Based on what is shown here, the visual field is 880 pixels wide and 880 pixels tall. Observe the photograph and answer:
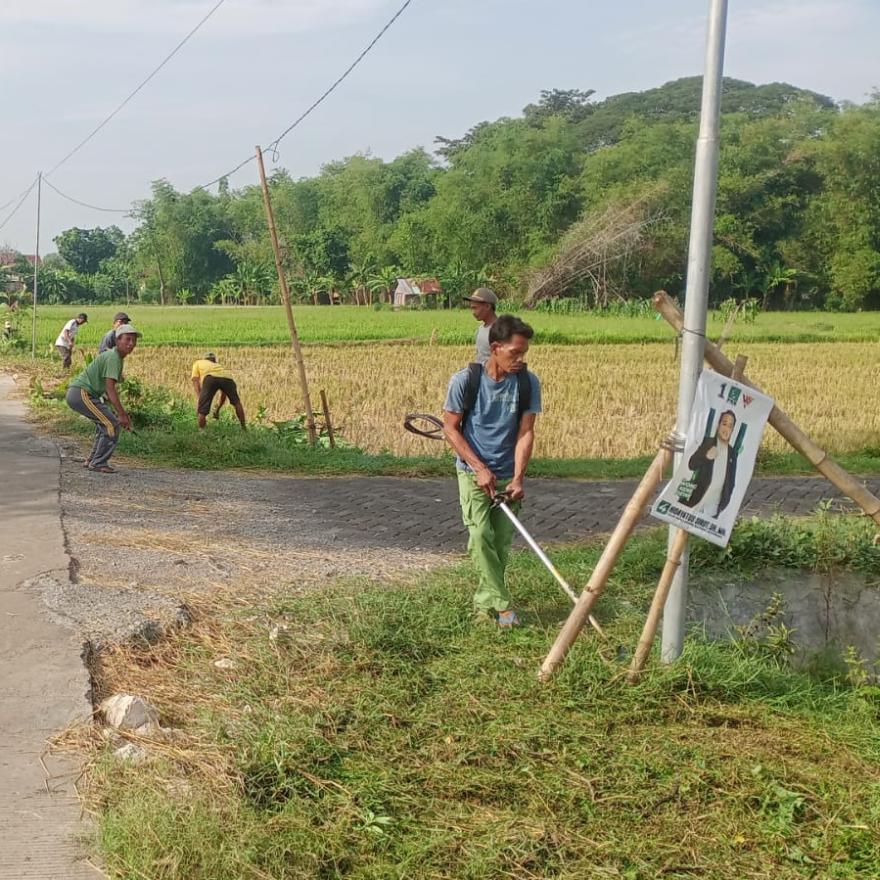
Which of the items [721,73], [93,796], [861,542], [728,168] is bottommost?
[93,796]

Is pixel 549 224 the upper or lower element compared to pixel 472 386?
upper

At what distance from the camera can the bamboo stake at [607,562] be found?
14.2ft

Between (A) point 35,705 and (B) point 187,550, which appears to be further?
(B) point 187,550

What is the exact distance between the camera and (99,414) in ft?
31.3

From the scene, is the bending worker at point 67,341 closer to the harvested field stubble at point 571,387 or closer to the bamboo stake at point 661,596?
the harvested field stubble at point 571,387

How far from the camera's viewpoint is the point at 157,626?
524 centimetres

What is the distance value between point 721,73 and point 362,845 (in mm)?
3194

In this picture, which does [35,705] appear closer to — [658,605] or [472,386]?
[472,386]

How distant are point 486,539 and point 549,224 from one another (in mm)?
59907

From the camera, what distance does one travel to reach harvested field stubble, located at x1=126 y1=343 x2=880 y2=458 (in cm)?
1356

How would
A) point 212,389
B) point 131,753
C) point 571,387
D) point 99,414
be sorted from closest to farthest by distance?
point 131,753
point 99,414
point 212,389
point 571,387

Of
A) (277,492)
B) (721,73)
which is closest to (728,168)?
(277,492)

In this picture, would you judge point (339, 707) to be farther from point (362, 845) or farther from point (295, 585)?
point (295, 585)

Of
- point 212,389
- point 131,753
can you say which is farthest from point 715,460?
point 212,389
